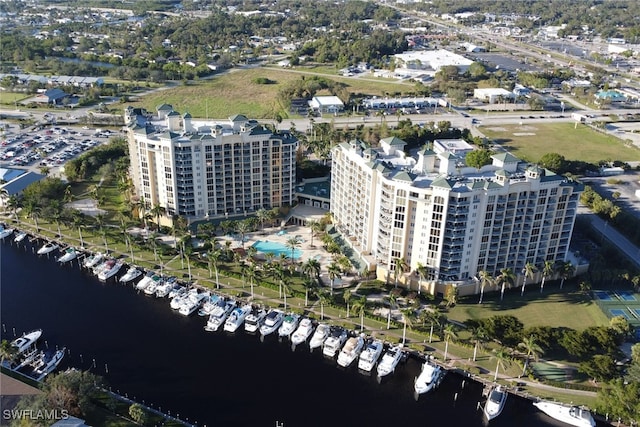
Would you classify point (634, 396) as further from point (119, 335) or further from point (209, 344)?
point (119, 335)

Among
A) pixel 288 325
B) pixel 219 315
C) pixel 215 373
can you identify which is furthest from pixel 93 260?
pixel 288 325

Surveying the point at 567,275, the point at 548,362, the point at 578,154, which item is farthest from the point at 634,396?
the point at 578,154

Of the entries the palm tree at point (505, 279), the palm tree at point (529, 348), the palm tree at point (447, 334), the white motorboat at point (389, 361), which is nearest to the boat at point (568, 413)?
the palm tree at point (529, 348)

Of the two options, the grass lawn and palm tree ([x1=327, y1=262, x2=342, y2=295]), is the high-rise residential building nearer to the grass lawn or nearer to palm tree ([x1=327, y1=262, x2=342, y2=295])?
the grass lawn

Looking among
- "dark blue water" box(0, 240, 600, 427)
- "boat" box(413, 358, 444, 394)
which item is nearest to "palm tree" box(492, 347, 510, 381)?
"dark blue water" box(0, 240, 600, 427)

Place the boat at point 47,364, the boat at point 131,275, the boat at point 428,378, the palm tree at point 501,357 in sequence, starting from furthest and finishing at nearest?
the boat at point 131,275
the boat at point 47,364
the boat at point 428,378
the palm tree at point 501,357

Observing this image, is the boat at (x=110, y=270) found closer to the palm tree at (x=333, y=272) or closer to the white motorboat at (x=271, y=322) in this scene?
the white motorboat at (x=271, y=322)

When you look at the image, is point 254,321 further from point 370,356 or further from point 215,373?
point 370,356
